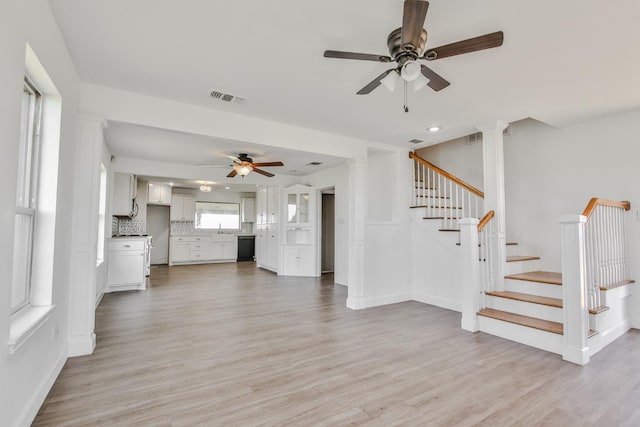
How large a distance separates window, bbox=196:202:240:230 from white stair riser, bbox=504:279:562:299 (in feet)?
28.2

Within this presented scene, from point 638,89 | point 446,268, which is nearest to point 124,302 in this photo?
point 446,268

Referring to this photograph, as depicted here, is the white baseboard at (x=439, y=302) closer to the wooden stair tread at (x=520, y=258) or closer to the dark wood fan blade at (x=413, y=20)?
the wooden stair tread at (x=520, y=258)

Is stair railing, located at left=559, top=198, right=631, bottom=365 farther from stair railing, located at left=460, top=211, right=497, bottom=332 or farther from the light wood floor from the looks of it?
stair railing, located at left=460, top=211, right=497, bottom=332

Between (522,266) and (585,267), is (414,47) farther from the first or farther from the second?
(522,266)

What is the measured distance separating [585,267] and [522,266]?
3.84ft

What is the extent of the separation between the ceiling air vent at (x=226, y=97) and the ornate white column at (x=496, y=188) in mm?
3047

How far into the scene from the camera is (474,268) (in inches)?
140

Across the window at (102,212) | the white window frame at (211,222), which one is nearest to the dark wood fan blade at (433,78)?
the window at (102,212)

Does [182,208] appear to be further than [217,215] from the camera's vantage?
No

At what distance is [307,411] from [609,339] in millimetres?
3258

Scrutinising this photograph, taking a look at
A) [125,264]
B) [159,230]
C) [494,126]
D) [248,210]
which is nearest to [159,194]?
[159,230]

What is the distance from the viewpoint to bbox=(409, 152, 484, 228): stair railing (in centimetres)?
462

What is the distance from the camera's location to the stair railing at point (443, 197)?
15.2ft

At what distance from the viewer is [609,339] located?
316cm
